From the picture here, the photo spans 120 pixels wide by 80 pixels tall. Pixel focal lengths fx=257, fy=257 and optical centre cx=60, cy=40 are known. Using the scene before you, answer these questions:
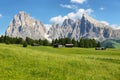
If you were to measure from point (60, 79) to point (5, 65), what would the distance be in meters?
8.49

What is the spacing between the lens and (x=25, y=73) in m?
35.1

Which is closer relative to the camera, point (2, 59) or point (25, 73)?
point (25, 73)

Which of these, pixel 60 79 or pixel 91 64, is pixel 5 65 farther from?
pixel 91 64

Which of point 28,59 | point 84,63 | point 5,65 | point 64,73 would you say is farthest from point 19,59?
point 84,63

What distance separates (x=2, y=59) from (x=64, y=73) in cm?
1037

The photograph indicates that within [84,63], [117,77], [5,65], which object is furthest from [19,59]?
[117,77]

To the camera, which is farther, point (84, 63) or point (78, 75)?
point (84, 63)

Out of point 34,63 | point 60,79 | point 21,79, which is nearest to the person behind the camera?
point 21,79

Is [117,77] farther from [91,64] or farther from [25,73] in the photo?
[25,73]

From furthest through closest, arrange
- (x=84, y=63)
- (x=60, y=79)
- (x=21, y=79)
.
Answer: (x=84, y=63), (x=60, y=79), (x=21, y=79)

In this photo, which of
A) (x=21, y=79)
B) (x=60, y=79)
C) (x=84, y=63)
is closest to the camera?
(x=21, y=79)

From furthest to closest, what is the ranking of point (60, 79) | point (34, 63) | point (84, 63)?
point (84, 63) → point (34, 63) → point (60, 79)

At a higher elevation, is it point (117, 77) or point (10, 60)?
point (10, 60)

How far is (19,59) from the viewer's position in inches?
1641
